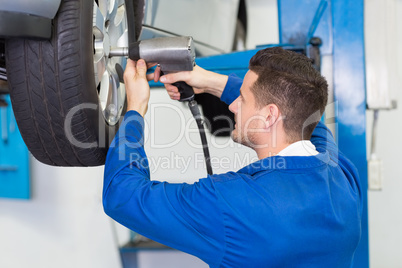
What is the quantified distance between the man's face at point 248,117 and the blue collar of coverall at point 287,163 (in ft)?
0.32

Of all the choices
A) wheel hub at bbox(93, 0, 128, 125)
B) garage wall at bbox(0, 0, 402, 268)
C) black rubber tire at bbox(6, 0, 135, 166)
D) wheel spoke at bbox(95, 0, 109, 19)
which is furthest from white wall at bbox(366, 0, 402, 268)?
black rubber tire at bbox(6, 0, 135, 166)

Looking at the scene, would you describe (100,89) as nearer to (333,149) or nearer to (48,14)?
(48,14)

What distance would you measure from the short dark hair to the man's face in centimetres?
2

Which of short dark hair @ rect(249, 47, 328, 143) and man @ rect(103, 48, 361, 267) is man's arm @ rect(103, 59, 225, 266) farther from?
short dark hair @ rect(249, 47, 328, 143)

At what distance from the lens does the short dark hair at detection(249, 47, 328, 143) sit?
3.13ft

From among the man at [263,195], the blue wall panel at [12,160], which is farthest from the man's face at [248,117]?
the blue wall panel at [12,160]

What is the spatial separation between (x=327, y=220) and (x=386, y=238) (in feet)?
8.06

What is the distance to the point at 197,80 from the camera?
1122 mm

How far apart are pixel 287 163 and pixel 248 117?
17cm

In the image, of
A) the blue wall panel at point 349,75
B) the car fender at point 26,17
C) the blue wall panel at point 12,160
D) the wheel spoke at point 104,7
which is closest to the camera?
the car fender at point 26,17

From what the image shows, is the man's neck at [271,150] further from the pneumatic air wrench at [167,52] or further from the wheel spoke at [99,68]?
the wheel spoke at [99,68]

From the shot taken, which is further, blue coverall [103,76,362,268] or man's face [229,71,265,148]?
man's face [229,71,265,148]

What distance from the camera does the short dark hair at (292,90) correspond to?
96cm

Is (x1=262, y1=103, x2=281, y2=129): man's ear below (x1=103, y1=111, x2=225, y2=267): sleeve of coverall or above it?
above
